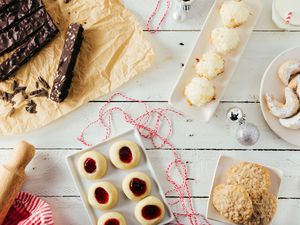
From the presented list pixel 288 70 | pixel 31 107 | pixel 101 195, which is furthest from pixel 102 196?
pixel 288 70

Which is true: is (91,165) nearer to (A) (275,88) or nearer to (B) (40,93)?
(B) (40,93)

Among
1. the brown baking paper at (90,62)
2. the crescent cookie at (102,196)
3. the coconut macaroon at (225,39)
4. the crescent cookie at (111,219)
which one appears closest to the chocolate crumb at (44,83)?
the brown baking paper at (90,62)

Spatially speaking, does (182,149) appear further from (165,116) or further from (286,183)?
(286,183)

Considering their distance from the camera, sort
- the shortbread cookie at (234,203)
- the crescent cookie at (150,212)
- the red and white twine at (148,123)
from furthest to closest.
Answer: the red and white twine at (148,123)
the crescent cookie at (150,212)
the shortbread cookie at (234,203)

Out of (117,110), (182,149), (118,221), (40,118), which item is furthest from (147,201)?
(40,118)

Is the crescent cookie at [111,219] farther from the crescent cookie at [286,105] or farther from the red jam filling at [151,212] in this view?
the crescent cookie at [286,105]

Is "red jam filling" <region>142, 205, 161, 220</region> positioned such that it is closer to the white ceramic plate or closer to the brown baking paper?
the brown baking paper

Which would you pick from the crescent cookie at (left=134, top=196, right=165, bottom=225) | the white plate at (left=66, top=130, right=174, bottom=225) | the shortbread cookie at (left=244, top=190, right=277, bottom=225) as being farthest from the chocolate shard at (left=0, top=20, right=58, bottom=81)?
the shortbread cookie at (left=244, top=190, right=277, bottom=225)

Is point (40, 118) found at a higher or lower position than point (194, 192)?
higher
